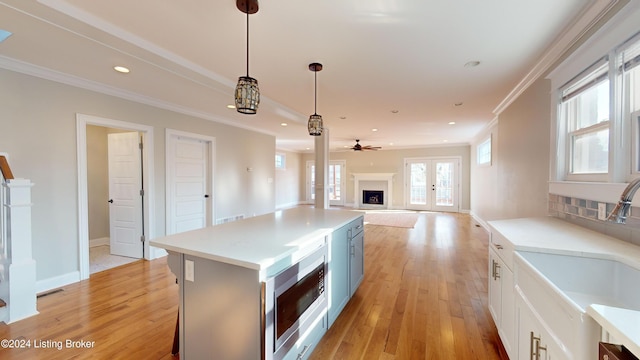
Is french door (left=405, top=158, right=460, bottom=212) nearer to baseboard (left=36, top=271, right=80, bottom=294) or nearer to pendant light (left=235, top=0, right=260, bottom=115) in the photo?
pendant light (left=235, top=0, right=260, bottom=115)

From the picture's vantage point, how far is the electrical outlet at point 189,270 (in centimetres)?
147

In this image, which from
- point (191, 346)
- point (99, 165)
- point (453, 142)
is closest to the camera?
point (191, 346)

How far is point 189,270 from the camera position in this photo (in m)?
1.48

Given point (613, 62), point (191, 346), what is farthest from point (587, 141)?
point (191, 346)

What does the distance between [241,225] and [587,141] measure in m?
2.94

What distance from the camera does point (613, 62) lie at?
159cm

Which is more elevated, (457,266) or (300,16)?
Answer: (300,16)

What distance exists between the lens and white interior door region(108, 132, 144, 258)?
12.8 ft

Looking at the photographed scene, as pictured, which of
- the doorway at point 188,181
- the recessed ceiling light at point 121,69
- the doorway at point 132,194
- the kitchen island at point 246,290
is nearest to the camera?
the kitchen island at point 246,290

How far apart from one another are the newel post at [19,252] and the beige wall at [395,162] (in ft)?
29.9

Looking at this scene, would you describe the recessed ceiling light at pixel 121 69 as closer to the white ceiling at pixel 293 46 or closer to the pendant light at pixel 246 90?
the white ceiling at pixel 293 46

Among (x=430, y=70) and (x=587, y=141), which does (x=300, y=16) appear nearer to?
(x=430, y=70)

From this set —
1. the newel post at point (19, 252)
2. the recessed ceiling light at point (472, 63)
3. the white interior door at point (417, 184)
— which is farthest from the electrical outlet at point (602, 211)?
the white interior door at point (417, 184)

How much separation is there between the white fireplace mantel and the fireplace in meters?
0.17
